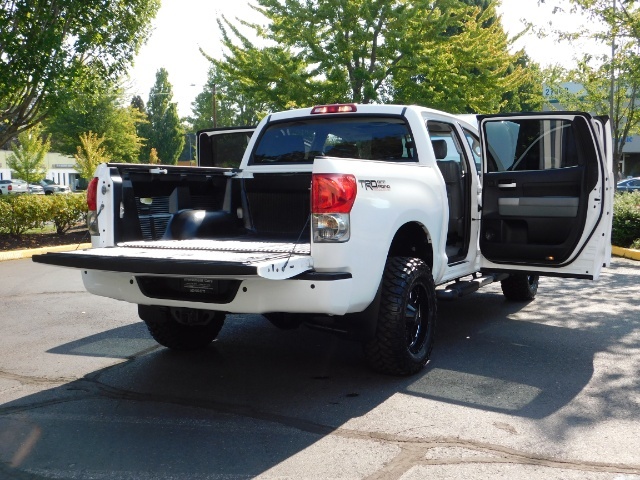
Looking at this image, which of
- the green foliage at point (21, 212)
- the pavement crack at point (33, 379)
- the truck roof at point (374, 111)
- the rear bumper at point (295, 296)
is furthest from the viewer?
the green foliage at point (21, 212)

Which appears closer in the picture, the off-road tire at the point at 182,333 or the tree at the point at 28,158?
the off-road tire at the point at 182,333

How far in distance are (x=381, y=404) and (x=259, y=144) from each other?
2968mm

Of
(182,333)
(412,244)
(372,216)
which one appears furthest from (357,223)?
(182,333)

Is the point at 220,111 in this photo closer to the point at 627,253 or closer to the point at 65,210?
the point at 65,210

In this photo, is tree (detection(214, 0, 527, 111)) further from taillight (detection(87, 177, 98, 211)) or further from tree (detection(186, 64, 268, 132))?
tree (detection(186, 64, 268, 132))

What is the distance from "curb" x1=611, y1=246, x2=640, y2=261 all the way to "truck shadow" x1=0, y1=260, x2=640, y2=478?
600 centimetres

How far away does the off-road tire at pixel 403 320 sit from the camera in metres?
4.90

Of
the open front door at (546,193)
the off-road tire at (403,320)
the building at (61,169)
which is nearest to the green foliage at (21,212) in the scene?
the open front door at (546,193)

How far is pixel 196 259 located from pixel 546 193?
3.45 metres

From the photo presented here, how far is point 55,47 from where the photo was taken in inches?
536

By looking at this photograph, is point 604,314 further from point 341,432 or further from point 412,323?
point 341,432

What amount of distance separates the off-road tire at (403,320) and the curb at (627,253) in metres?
8.80

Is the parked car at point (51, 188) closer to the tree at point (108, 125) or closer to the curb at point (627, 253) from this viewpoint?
the tree at point (108, 125)

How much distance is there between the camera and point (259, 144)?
6.59 m
